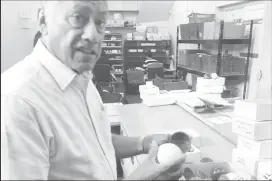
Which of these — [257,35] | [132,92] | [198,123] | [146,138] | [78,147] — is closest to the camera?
[78,147]

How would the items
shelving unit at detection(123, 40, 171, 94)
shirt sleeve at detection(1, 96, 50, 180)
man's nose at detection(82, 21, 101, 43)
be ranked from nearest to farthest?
shirt sleeve at detection(1, 96, 50, 180), man's nose at detection(82, 21, 101, 43), shelving unit at detection(123, 40, 171, 94)

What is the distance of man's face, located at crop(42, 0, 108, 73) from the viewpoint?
60cm

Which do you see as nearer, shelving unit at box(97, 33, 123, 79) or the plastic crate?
the plastic crate

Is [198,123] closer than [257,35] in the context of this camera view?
Yes

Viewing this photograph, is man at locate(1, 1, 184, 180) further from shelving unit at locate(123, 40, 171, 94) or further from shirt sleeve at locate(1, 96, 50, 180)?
shelving unit at locate(123, 40, 171, 94)

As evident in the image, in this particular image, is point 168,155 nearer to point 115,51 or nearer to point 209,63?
point 209,63

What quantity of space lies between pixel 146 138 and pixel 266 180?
1.68 feet

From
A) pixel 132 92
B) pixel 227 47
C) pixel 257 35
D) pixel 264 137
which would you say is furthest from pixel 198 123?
pixel 132 92

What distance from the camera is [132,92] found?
Result: 5.75 m

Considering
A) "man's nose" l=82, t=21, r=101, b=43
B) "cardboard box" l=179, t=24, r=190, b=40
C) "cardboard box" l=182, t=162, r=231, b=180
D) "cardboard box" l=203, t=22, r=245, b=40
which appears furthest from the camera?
"cardboard box" l=179, t=24, r=190, b=40

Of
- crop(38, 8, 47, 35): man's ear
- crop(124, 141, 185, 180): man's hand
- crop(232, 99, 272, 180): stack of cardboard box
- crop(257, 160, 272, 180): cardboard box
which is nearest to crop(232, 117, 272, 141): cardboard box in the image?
crop(232, 99, 272, 180): stack of cardboard box

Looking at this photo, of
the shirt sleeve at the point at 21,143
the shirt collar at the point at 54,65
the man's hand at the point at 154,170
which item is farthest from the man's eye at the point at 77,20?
the man's hand at the point at 154,170

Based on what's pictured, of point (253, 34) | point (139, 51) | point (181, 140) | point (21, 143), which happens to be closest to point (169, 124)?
point (181, 140)

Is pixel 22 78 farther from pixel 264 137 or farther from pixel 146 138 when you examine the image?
pixel 264 137
